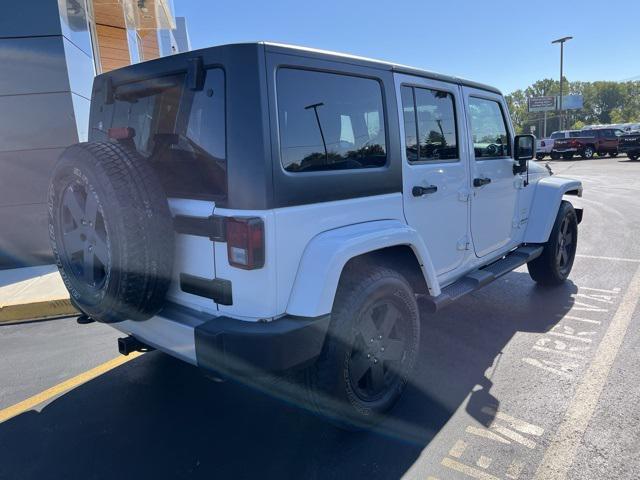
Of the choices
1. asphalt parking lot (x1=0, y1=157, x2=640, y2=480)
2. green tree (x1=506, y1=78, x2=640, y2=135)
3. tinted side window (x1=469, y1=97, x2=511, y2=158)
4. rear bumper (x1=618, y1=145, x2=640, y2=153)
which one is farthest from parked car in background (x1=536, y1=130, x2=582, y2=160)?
green tree (x1=506, y1=78, x2=640, y2=135)

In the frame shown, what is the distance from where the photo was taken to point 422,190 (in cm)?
317

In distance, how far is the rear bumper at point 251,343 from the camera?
2.20 metres

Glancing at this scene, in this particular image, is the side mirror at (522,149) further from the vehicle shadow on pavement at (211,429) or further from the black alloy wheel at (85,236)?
the black alloy wheel at (85,236)

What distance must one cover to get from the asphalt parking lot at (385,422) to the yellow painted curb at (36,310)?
0.68 meters

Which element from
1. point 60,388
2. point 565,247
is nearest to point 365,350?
point 60,388

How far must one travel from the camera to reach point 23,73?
693 centimetres

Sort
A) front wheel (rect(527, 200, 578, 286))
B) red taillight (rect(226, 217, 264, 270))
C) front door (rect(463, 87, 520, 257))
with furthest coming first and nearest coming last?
front wheel (rect(527, 200, 578, 286)) < front door (rect(463, 87, 520, 257)) < red taillight (rect(226, 217, 264, 270))

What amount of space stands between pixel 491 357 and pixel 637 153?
25989 millimetres

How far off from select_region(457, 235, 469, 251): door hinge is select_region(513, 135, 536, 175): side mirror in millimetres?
1091

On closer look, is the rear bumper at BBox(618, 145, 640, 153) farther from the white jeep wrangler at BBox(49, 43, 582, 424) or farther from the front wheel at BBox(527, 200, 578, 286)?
the white jeep wrangler at BBox(49, 43, 582, 424)

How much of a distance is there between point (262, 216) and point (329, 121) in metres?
0.74

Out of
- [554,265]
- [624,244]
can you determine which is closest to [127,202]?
[554,265]

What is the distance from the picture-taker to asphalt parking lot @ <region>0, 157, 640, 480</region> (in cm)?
248

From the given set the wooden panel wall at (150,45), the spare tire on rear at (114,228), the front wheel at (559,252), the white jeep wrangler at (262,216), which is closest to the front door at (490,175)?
the front wheel at (559,252)
